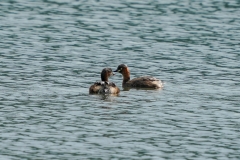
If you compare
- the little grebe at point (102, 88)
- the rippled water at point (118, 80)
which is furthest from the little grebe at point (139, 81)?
the little grebe at point (102, 88)

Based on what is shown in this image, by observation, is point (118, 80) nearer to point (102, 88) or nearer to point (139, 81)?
point (139, 81)

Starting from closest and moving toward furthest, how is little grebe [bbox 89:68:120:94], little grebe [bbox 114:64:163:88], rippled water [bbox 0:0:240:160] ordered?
rippled water [bbox 0:0:240:160]
little grebe [bbox 89:68:120:94]
little grebe [bbox 114:64:163:88]

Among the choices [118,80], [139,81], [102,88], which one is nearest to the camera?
[102,88]

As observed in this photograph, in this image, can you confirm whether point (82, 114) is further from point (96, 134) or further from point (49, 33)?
point (49, 33)

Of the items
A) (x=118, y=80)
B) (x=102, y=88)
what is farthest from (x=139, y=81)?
(x=118, y=80)

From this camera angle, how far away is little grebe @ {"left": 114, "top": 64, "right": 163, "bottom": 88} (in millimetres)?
31031

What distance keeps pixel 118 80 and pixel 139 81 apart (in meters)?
2.97

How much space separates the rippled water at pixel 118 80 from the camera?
22.1 meters

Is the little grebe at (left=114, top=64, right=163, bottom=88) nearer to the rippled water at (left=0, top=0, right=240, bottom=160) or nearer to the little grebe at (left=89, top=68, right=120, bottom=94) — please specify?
the rippled water at (left=0, top=0, right=240, bottom=160)

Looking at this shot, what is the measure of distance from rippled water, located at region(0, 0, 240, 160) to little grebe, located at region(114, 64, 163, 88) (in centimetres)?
45

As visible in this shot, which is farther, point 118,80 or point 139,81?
point 118,80

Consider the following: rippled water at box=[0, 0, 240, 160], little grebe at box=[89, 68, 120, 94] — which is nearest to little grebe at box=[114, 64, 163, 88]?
rippled water at box=[0, 0, 240, 160]

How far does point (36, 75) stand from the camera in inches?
1288

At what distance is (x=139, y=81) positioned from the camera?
31828 mm
